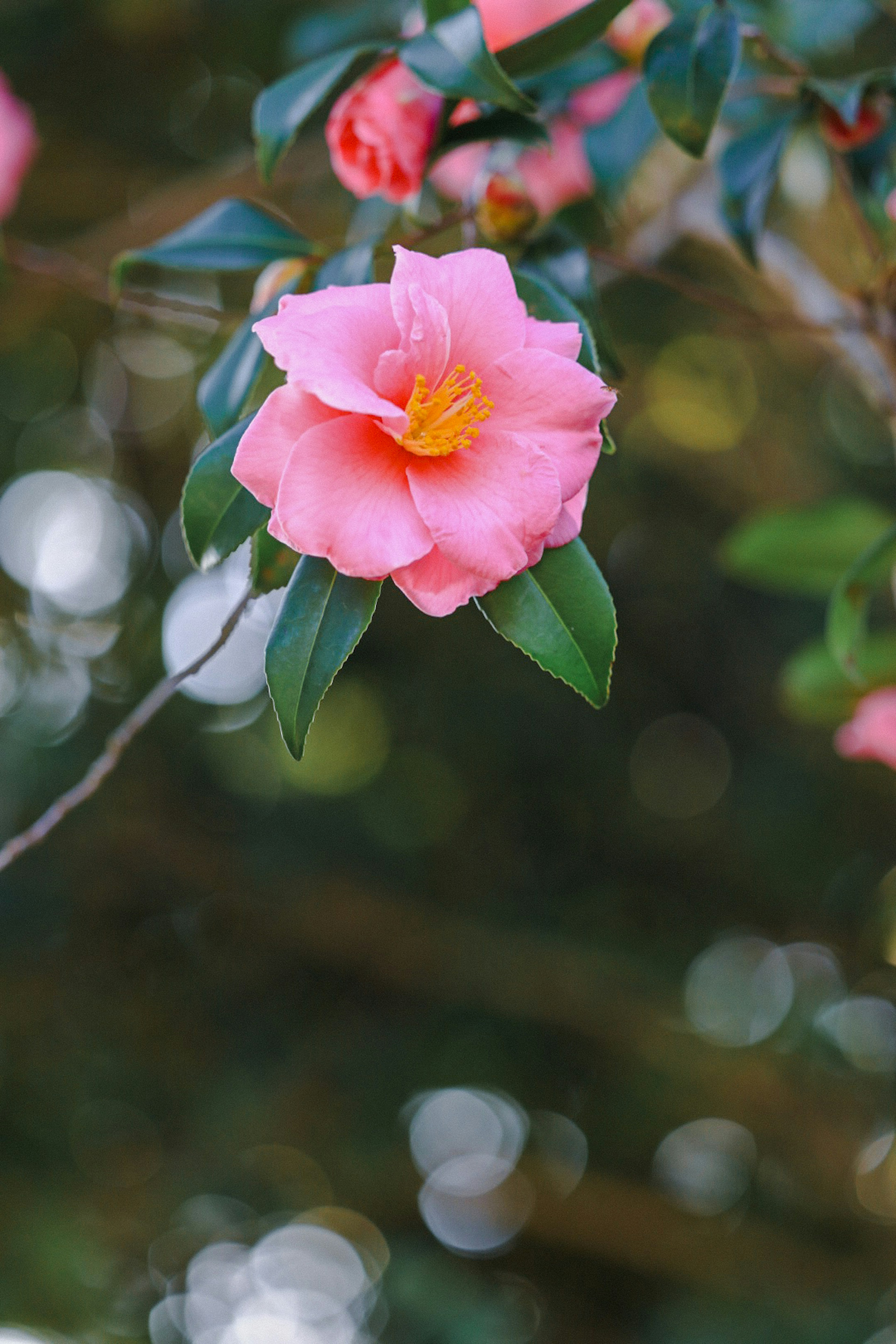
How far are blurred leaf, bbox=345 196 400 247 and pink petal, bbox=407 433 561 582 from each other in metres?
0.32

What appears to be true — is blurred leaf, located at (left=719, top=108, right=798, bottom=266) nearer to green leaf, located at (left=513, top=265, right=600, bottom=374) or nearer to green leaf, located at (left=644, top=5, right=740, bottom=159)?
green leaf, located at (left=644, top=5, right=740, bottom=159)

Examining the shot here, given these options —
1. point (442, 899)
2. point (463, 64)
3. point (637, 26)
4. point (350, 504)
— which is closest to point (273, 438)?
point (350, 504)

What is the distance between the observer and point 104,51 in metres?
1.86

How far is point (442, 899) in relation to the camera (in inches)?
91.8

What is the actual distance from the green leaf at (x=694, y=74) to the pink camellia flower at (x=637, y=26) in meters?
0.18

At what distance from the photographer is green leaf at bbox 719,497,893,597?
3.62 ft

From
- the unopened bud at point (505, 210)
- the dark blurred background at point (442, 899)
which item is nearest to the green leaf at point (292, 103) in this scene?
the unopened bud at point (505, 210)

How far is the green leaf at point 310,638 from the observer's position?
0.47 metres

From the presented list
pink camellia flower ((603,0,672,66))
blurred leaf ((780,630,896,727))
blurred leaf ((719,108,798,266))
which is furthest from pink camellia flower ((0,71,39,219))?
blurred leaf ((780,630,896,727))

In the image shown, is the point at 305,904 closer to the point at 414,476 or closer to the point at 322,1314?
the point at 322,1314

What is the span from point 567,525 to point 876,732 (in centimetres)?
54

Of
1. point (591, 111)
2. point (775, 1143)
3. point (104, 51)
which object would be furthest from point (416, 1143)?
point (104, 51)

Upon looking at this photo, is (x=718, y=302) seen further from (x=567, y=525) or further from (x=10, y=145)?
(x=10, y=145)

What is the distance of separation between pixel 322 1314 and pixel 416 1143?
14.9 inches
